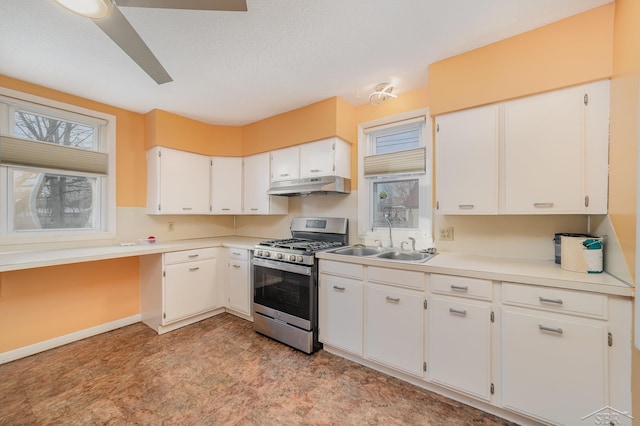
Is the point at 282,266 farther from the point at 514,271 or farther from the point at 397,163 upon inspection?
the point at 514,271

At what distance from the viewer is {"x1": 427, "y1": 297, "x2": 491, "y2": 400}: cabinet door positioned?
167 cm

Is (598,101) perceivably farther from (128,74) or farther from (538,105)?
(128,74)

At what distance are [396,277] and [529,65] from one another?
5.83ft

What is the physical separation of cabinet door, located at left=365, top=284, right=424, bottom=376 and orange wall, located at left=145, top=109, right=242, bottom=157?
110 inches

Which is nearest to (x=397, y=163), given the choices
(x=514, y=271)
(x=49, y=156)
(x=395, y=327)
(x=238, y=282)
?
(x=514, y=271)

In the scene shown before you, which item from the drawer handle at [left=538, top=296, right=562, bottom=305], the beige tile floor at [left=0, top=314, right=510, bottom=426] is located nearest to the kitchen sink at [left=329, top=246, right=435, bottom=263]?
the drawer handle at [left=538, top=296, right=562, bottom=305]

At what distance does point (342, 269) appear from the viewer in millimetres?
2311

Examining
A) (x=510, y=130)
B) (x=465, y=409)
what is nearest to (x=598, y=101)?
(x=510, y=130)

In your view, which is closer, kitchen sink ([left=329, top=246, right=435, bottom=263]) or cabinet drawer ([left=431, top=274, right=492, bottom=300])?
cabinet drawer ([left=431, top=274, right=492, bottom=300])

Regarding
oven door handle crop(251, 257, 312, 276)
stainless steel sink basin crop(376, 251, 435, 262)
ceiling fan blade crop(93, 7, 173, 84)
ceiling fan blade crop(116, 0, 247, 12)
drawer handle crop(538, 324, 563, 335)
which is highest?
ceiling fan blade crop(116, 0, 247, 12)

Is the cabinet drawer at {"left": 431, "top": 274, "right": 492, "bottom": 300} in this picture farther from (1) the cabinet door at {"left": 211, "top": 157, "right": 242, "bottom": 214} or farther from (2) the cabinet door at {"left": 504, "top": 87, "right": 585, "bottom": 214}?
(1) the cabinet door at {"left": 211, "top": 157, "right": 242, "bottom": 214}

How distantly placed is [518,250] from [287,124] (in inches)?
106

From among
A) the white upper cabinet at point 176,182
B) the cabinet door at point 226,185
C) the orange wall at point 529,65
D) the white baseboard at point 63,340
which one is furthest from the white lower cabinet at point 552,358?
the white baseboard at point 63,340

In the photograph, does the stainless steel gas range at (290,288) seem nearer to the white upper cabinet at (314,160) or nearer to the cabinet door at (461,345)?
the white upper cabinet at (314,160)
